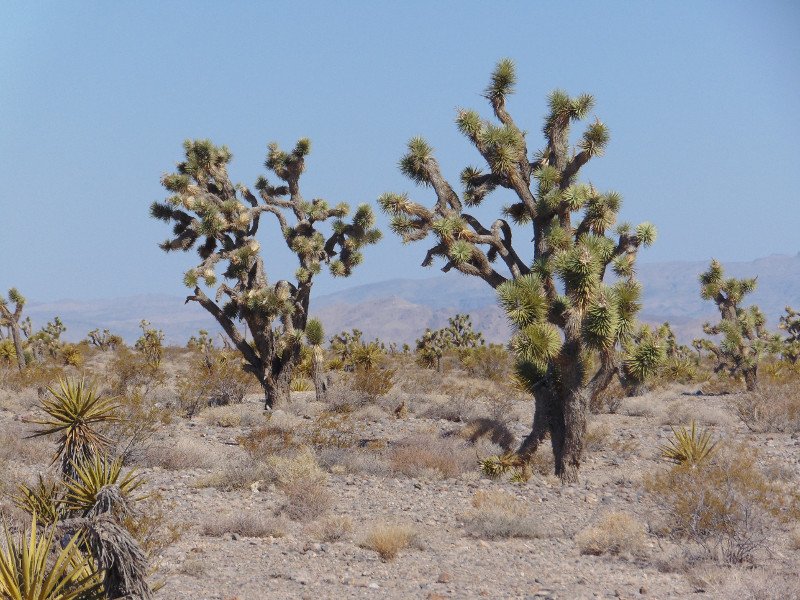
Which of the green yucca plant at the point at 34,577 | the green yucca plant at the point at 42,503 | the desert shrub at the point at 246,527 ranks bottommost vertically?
the desert shrub at the point at 246,527

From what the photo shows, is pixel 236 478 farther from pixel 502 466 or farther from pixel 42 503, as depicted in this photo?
pixel 42 503

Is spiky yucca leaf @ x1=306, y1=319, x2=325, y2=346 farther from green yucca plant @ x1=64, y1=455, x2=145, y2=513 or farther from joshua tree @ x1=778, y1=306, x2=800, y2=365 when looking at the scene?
joshua tree @ x1=778, y1=306, x2=800, y2=365

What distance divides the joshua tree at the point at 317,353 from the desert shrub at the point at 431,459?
19.8 ft

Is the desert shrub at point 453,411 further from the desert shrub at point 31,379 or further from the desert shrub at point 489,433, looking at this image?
the desert shrub at point 31,379

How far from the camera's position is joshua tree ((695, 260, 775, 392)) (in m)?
24.2

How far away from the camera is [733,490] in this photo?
9.18 m

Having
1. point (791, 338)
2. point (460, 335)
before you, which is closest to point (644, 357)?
point (791, 338)

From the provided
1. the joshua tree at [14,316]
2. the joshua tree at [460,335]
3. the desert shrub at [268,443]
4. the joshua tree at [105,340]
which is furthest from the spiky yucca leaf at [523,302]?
the joshua tree at [105,340]

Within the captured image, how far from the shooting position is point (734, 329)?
80.2 feet

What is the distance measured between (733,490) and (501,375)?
1914 cm

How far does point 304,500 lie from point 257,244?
9.66 metres

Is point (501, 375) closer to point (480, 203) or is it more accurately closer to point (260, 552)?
point (480, 203)

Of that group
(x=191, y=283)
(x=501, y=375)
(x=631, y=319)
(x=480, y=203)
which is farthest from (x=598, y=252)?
(x=501, y=375)

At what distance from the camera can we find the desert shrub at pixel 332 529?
31.8ft
